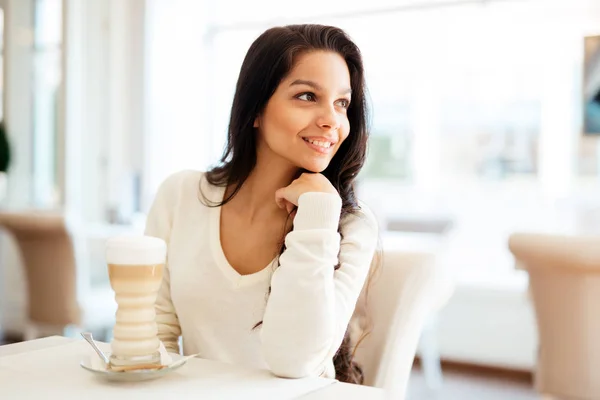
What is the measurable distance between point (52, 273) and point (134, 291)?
2.27 metres

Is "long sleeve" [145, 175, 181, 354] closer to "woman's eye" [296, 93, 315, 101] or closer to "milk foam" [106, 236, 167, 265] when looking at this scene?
"woman's eye" [296, 93, 315, 101]

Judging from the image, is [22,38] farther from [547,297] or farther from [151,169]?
[547,297]

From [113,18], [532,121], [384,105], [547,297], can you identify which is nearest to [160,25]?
[113,18]

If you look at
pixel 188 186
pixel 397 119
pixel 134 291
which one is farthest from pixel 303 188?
pixel 397 119

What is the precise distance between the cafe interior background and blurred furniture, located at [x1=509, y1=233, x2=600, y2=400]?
1.57 metres

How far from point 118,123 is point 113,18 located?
2.23ft

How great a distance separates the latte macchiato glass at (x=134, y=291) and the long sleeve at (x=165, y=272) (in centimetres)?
47

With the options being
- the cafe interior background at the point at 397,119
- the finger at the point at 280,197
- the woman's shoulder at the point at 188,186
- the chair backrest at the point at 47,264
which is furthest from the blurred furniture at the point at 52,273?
the finger at the point at 280,197

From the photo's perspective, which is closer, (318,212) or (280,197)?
(318,212)

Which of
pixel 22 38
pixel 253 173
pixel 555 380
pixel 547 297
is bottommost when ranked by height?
pixel 555 380

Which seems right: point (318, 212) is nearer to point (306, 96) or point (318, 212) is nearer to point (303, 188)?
point (303, 188)

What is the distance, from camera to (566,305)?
1.99m

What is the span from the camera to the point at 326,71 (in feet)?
4.28

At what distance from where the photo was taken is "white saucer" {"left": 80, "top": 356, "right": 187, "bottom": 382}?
829mm
